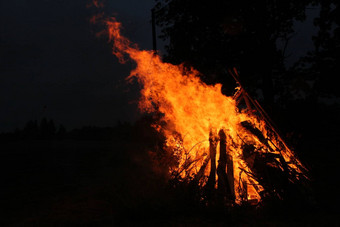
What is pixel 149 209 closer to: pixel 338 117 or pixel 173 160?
pixel 173 160

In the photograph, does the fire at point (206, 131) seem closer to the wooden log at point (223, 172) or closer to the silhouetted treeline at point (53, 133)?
the wooden log at point (223, 172)

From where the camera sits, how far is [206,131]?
8359 mm

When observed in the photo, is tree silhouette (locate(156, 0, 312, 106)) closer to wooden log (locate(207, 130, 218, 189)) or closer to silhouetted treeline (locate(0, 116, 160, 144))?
wooden log (locate(207, 130, 218, 189))

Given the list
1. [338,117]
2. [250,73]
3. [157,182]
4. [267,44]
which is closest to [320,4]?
[267,44]

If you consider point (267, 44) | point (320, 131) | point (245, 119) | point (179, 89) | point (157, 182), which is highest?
point (267, 44)

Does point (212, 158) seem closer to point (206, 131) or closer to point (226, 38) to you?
point (206, 131)

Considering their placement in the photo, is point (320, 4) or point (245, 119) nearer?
point (245, 119)

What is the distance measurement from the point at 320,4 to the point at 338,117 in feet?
22.7

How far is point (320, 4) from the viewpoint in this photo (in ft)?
51.9

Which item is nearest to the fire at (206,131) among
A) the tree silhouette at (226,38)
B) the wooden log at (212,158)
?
the wooden log at (212,158)

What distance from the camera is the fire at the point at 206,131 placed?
7.54 meters

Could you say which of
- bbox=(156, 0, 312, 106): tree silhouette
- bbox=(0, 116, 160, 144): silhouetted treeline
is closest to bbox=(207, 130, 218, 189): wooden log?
bbox=(156, 0, 312, 106): tree silhouette

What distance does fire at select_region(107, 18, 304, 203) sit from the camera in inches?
297

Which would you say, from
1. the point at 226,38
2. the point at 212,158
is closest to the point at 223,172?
the point at 212,158
